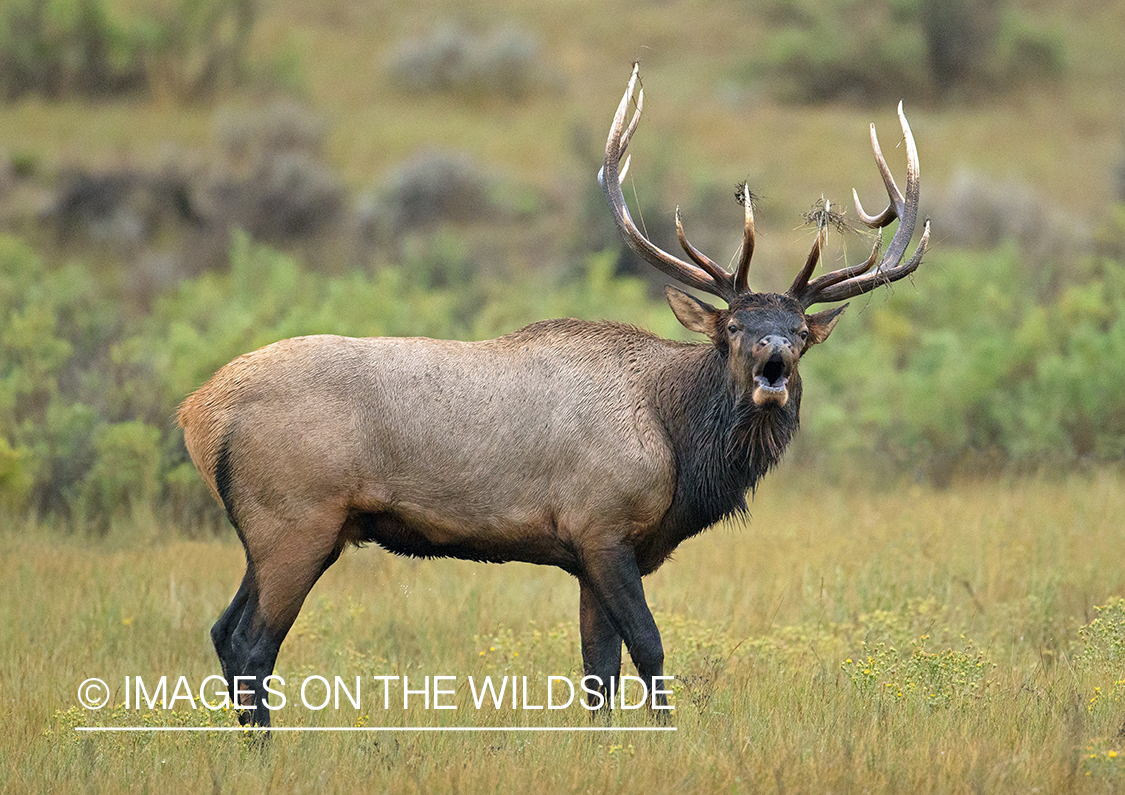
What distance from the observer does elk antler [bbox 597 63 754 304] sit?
6.48 m

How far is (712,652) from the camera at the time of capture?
25.1 ft

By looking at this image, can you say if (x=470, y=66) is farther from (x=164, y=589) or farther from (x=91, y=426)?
(x=164, y=589)

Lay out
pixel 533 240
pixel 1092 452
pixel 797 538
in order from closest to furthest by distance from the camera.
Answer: pixel 797 538 → pixel 1092 452 → pixel 533 240

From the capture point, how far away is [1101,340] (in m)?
12.9

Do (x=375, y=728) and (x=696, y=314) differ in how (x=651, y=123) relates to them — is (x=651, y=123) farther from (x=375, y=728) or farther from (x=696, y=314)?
(x=375, y=728)

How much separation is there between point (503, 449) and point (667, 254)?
50.4 inches

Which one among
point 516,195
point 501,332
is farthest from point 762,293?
point 516,195

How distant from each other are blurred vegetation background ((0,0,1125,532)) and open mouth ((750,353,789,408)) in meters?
1.06

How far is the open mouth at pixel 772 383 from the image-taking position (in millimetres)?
6117

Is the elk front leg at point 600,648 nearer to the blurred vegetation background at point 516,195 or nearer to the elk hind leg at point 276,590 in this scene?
the elk hind leg at point 276,590

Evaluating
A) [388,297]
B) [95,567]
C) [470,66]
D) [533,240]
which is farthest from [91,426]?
[470,66]

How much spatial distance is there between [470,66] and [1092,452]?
74.6ft

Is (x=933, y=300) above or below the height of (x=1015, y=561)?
above

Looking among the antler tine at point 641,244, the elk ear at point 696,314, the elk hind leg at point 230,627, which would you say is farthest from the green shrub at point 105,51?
the elk ear at point 696,314
